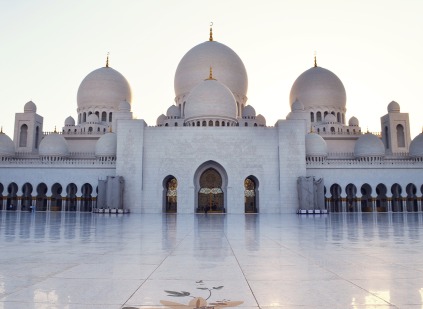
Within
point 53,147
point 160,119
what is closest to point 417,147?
point 160,119

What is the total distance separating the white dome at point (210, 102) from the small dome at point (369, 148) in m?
9.21

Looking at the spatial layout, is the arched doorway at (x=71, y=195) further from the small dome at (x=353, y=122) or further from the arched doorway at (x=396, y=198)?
the small dome at (x=353, y=122)

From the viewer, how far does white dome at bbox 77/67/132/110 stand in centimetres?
3300

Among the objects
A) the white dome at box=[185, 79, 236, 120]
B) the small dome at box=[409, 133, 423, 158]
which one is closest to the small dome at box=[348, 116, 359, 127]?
the small dome at box=[409, 133, 423, 158]

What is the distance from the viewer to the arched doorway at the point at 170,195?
2412 centimetres

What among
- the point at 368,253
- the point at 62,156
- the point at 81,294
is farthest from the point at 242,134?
the point at 81,294

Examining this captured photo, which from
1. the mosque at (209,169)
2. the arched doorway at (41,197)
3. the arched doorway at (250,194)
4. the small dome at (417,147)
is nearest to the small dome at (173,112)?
the mosque at (209,169)

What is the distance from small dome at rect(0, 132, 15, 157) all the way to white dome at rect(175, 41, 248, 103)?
12749 mm

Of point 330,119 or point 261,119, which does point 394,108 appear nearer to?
point 330,119

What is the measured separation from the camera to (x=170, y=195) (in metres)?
24.3

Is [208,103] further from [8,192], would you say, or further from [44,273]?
[44,273]

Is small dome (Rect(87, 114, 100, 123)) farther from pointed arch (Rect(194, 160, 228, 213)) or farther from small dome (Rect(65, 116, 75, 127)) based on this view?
pointed arch (Rect(194, 160, 228, 213))

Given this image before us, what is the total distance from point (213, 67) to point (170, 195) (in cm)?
1152

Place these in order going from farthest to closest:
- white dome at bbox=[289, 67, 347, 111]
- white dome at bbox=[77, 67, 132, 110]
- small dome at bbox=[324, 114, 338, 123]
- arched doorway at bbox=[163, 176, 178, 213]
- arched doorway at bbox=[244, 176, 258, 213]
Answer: white dome at bbox=[289, 67, 347, 111], white dome at bbox=[77, 67, 132, 110], small dome at bbox=[324, 114, 338, 123], arched doorway at bbox=[244, 176, 258, 213], arched doorway at bbox=[163, 176, 178, 213]
